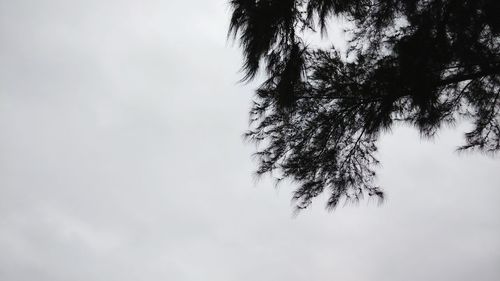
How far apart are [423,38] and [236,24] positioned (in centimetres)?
126

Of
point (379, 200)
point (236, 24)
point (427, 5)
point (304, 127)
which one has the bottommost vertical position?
point (379, 200)

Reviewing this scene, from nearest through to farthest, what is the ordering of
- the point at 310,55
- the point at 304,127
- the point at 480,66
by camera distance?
the point at 480,66 < the point at 310,55 < the point at 304,127

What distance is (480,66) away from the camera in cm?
230

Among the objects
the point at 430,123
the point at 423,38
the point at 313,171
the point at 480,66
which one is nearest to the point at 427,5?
the point at 423,38

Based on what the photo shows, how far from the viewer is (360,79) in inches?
103

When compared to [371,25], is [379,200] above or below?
below

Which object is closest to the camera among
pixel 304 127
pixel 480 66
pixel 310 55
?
pixel 480 66

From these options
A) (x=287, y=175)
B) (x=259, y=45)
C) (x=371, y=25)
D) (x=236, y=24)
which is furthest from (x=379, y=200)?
(x=236, y=24)

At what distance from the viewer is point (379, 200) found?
2.81m

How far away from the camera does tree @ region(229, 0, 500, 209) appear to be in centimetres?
230

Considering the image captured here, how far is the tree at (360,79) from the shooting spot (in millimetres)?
2299

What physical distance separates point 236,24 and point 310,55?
639 millimetres

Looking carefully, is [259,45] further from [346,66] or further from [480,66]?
[480,66]

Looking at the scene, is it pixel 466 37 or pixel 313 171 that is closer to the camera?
pixel 466 37
